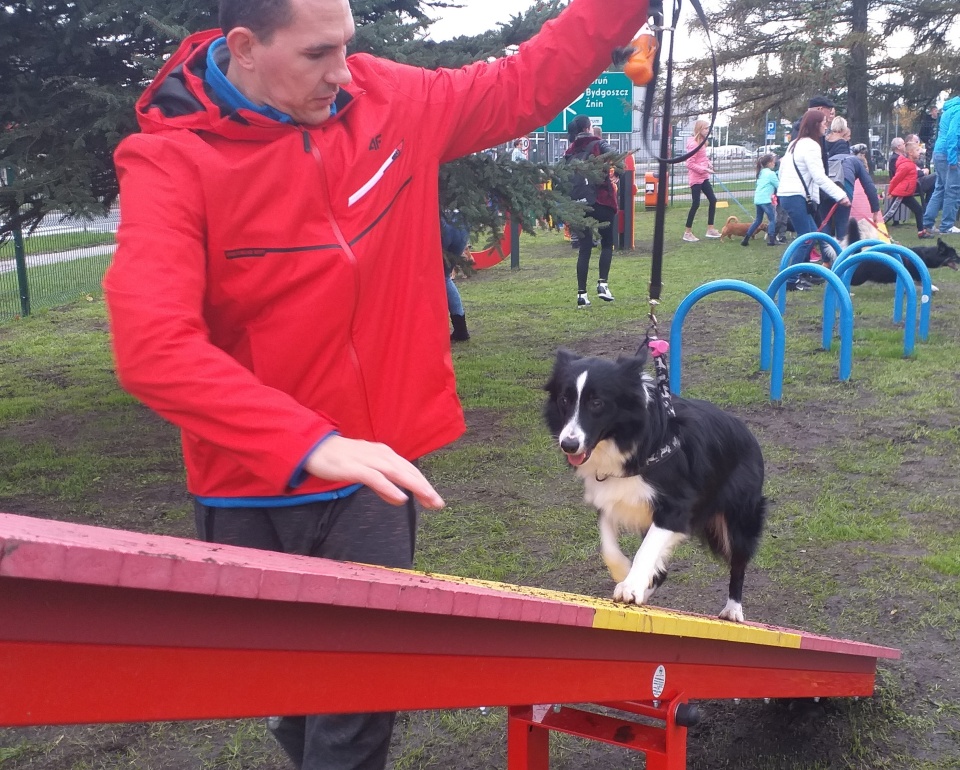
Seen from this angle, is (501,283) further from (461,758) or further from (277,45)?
(277,45)

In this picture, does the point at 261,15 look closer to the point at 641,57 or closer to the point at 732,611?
the point at 641,57

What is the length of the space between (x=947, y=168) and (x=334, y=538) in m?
16.2

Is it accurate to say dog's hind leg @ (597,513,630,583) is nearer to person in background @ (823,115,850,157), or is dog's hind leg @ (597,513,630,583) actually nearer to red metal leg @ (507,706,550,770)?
red metal leg @ (507,706,550,770)

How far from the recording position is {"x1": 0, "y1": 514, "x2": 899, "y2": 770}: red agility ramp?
1077mm

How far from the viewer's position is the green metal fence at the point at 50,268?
12617mm

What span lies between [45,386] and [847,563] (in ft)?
22.1

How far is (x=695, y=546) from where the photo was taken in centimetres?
461

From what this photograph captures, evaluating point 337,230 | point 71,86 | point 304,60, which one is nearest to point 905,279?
point 71,86

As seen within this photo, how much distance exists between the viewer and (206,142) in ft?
6.18

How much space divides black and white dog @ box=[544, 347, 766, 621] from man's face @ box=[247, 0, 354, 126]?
5.83 feet

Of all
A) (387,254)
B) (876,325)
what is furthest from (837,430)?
(387,254)

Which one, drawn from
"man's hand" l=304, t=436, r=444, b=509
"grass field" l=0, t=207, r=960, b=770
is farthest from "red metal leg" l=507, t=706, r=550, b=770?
"man's hand" l=304, t=436, r=444, b=509

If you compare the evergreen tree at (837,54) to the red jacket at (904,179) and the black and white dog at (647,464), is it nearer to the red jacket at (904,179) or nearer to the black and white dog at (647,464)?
the red jacket at (904,179)

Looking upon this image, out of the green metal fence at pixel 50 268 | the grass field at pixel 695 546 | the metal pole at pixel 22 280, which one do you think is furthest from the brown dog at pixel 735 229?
the metal pole at pixel 22 280
